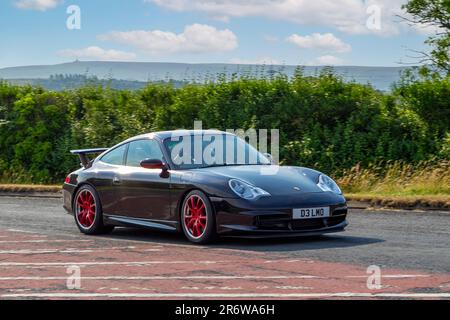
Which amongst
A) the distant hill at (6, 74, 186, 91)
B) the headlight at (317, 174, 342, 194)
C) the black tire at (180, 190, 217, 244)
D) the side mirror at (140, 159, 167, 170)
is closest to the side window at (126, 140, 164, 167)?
the side mirror at (140, 159, 167, 170)

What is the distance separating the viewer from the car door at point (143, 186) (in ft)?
46.4

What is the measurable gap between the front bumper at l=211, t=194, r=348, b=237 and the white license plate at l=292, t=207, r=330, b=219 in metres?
0.05

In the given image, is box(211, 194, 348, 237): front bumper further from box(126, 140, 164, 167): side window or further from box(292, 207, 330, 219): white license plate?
box(126, 140, 164, 167): side window

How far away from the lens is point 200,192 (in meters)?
13.5

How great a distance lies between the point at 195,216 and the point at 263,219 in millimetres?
967

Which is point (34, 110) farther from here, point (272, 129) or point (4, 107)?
point (272, 129)

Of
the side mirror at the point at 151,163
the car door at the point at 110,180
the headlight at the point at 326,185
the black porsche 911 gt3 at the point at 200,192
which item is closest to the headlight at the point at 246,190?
the black porsche 911 gt3 at the point at 200,192

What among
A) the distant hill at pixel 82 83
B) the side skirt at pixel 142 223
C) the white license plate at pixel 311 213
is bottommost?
the side skirt at pixel 142 223

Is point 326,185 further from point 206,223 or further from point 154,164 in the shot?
point 154,164

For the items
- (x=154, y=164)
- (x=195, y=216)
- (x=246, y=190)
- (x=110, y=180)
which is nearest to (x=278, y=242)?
(x=246, y=190)

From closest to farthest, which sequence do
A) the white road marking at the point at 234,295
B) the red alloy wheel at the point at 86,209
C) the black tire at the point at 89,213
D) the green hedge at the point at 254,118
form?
the white road marking at the point at 234,295 < the black tire at the point at 89,213 < the red alloy wheel at the point at 86,209 < the green hedge at the point at 254,118

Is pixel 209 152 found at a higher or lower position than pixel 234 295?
higher

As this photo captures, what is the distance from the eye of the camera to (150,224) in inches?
568

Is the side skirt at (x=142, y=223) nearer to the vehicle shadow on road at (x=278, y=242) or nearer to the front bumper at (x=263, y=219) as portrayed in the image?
the vehicle shadow on road at (x=278, y=242)
